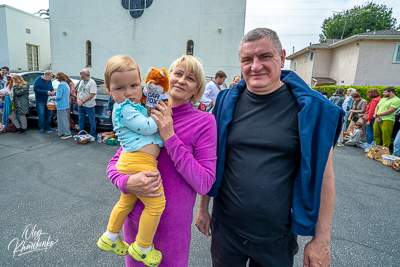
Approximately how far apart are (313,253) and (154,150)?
1.17m

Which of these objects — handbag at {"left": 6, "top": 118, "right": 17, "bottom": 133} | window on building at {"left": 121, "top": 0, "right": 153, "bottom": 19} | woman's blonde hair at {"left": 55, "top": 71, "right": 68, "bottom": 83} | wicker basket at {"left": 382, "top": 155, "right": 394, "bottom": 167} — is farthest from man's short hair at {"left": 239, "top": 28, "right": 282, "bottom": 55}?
window on building at {"left": 121, "top": 0, "right": 153, "bottom": 19}

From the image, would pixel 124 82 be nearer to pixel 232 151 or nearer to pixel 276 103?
pixel 232 151

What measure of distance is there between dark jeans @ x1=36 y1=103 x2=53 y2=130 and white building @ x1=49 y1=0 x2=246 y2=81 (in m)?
9.55

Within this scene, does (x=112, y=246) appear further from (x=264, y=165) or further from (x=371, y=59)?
(x=371, y=59)

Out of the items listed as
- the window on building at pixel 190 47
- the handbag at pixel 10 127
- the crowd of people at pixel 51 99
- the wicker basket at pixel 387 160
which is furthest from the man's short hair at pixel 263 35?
the window on building at pixel 190 47

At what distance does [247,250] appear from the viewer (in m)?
1.49

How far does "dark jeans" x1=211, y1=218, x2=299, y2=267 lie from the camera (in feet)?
4.77

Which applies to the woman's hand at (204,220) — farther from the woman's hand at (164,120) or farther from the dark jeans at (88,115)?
the dark jeans at (88,115)

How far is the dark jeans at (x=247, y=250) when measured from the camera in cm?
145

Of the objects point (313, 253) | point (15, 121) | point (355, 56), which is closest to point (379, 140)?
point (313, 253)

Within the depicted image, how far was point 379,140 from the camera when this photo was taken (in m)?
7.28

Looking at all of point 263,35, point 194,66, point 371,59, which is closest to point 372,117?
point 263,35

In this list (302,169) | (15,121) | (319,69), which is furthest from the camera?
(319,69)

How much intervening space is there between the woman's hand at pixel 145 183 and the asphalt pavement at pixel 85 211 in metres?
1.53
